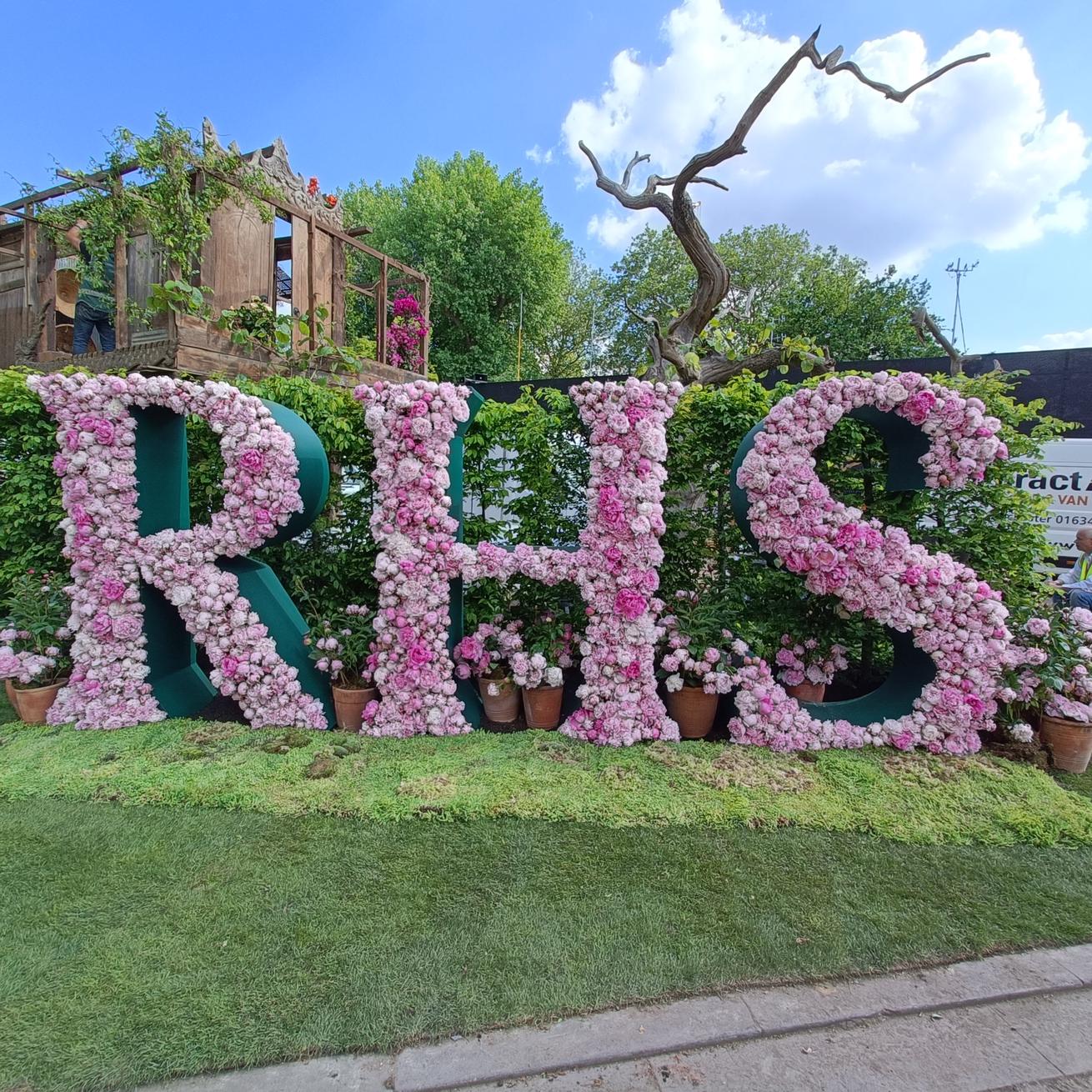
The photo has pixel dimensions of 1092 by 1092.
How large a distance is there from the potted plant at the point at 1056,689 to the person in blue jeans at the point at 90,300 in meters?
8.28

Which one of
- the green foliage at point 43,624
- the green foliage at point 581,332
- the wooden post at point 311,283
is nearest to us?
the green foliage at point 43,624

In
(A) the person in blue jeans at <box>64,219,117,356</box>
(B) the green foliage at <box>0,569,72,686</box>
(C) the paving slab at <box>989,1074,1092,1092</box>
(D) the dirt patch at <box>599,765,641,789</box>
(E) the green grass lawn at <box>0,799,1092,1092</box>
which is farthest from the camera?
(A) the person in blue jeans at <box>64,219,117,356</box>

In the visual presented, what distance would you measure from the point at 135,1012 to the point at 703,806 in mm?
2189

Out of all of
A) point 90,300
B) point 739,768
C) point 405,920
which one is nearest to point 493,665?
point 739,768

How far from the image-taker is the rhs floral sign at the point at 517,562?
133 inches

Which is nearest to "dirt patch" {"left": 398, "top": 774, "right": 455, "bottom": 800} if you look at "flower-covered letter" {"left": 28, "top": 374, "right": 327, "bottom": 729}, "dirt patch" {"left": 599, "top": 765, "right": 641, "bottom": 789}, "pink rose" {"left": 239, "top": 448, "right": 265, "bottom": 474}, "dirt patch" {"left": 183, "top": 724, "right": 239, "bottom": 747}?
"dirt patch" {"left": 599, "top": 765, "right": 641, "bottom": 789}

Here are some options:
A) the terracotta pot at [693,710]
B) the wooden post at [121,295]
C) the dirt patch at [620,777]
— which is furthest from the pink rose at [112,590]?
the wooden post at [121,295]

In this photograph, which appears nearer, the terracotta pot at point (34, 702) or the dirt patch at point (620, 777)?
the dirt patch at point (620, 777)

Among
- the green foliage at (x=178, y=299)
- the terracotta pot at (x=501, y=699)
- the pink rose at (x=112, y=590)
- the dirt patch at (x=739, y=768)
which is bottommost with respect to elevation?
the dirt patch at (x=739, y=768)

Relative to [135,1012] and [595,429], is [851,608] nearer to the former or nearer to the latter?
[595,429]

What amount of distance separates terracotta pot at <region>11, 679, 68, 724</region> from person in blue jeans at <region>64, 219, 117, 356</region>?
165 inches

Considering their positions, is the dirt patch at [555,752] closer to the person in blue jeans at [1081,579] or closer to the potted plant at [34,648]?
the potted plant at [34,648]

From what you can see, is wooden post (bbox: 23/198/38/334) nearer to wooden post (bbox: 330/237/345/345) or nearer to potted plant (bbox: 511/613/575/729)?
wooden post (bbox: 330/237/345/345)

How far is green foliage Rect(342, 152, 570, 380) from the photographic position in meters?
17.1
